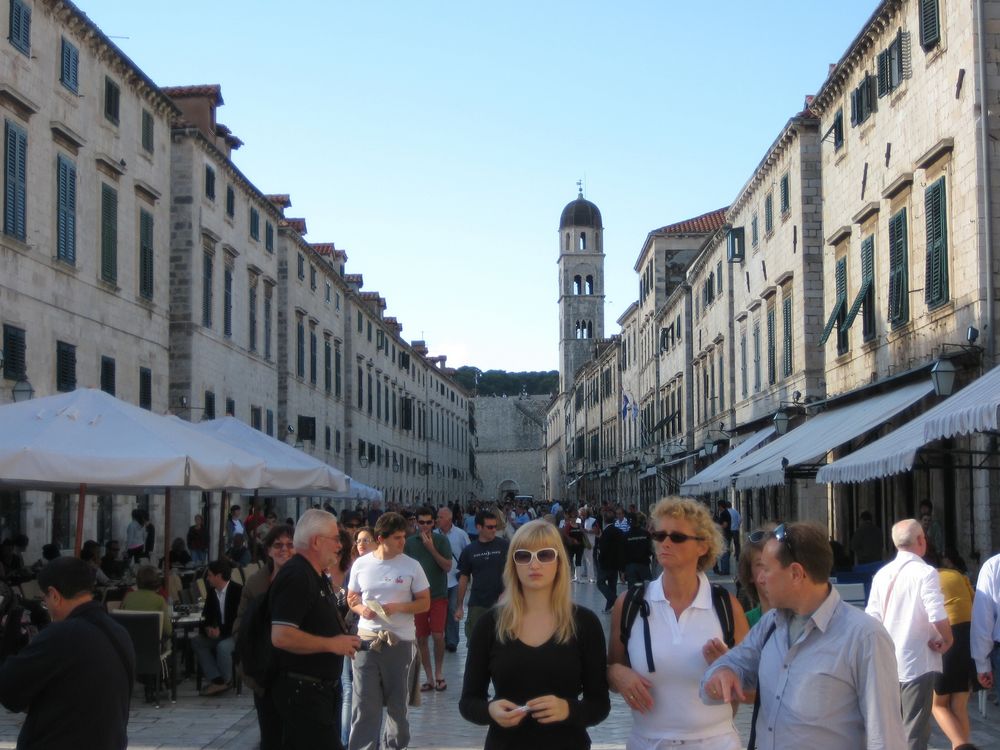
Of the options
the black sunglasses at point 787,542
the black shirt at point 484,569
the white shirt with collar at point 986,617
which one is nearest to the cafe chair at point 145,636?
the black shirt at point 484,569

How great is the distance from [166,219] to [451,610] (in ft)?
48.4

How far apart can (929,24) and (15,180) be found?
1354 cm

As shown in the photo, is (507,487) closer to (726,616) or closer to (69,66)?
(69,66)

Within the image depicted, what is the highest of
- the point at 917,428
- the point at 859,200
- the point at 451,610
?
the point at 859,200

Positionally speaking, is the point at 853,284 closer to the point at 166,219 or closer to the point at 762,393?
the point at 762,393

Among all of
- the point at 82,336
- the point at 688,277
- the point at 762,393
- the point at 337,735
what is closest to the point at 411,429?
the point at 688,277

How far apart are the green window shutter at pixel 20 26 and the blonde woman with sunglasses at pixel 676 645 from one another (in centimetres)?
1777

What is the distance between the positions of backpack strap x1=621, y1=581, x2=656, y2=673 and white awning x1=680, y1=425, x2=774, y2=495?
725 inches

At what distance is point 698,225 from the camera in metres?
58.6

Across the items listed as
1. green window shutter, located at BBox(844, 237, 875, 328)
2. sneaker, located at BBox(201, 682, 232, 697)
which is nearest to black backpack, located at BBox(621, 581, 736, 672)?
sneaker, located at BBox(201, 682, 232, 697)

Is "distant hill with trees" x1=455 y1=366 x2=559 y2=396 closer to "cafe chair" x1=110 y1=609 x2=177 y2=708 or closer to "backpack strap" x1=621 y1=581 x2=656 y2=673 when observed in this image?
"cafe chair" x1=110 y1=609 x2=177 y2=708

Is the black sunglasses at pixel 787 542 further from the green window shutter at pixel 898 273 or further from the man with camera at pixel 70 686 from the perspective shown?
the green window shutter at pixel 898 273

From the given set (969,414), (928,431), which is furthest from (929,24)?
(969,414)

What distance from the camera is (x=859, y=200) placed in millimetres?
23125
